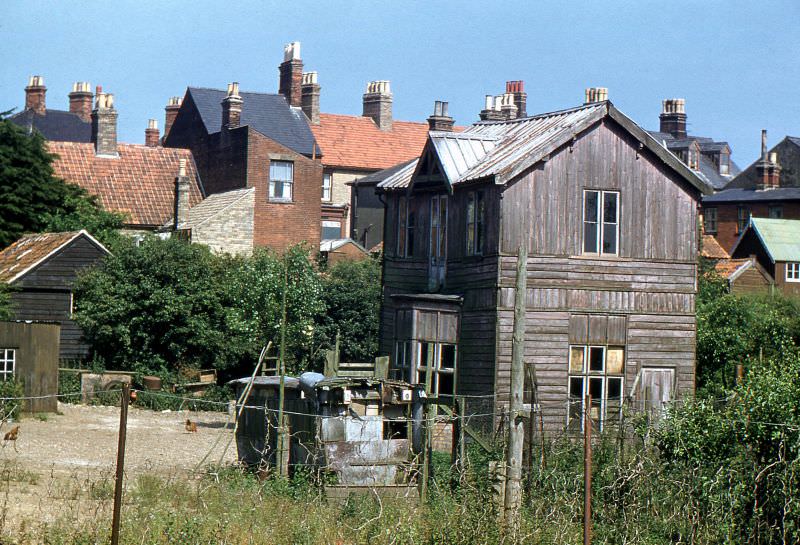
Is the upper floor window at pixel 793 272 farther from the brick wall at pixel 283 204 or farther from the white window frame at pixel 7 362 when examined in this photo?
the white window frame at pixel 7 362

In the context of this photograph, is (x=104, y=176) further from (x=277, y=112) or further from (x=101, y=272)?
(x=101, y=272)

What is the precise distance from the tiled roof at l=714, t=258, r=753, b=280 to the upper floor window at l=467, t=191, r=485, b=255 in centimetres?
3273

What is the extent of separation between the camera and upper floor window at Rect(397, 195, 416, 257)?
106 ft

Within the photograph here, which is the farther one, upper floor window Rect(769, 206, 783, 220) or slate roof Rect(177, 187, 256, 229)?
upper floor window Rect(769, 206, 783, 220)

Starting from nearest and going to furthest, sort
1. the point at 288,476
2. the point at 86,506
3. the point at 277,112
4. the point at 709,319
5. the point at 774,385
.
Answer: the point at 774,385, the point at 86,506, the point at 288,476, the point at 709,319, the point at 277,112

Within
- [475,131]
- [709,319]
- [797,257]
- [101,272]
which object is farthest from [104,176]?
[797,257]

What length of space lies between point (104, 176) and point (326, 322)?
1828 centimetres

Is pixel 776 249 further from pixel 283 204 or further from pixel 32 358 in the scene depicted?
pixel 32 358

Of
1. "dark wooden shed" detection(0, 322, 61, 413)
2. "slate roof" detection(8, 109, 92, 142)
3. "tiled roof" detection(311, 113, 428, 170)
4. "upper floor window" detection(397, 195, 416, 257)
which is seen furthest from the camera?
"slate roof" detection(8, 109, 92, 142)

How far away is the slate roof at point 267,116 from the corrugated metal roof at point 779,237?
25090mm

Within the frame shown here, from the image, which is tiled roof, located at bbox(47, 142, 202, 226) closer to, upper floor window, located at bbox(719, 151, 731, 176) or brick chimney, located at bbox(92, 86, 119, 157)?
brick chimney, located at bbox(92, 86, 119, 157)

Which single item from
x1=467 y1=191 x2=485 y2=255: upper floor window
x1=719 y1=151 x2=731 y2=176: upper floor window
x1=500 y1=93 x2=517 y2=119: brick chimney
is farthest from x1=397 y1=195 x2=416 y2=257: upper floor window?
x1=719 y1=151 x2=731 y2=176: upper floor window

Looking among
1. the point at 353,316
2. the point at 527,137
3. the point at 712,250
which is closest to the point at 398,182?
the point at 527,137

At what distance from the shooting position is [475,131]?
3384cm
